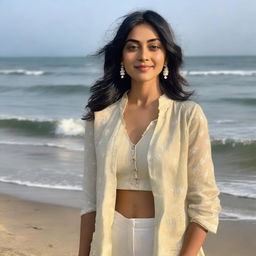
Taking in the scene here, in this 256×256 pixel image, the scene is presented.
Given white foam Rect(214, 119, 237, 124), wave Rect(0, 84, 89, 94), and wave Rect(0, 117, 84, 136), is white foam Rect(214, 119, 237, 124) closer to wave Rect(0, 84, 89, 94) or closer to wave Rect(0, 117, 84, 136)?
wave Rect(0, 117, 84, 136)

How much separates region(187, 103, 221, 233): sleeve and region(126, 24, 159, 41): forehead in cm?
32

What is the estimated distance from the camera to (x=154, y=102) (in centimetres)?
206

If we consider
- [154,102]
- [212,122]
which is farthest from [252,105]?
[154,102]

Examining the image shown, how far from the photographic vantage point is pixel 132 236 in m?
1.94

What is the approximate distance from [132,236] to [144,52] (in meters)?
0.68

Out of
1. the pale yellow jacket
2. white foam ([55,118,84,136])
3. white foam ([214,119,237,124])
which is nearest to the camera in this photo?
the pale yellow jacket

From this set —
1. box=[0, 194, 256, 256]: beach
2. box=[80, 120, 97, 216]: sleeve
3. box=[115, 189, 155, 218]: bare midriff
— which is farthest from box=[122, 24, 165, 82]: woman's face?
box=[0, 194, 256, 256]: beach

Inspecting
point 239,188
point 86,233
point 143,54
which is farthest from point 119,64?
point 239,188

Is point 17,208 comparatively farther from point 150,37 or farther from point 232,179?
point 150,37

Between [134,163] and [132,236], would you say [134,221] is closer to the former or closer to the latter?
[132,236]

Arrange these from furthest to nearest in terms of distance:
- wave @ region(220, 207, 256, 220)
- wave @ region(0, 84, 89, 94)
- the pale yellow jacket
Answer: wave @ region(0, 84, 89, 94) < wave @ region(220, 207, 256, 220) < the pale yellow jacket

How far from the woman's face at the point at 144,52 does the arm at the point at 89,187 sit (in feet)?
0.89

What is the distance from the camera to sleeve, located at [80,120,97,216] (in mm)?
2055

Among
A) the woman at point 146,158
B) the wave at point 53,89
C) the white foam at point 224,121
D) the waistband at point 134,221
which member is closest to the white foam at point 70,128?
the white foam at point 224,121
